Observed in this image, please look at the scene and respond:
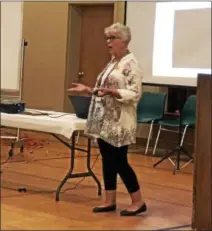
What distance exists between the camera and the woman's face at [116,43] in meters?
4.05

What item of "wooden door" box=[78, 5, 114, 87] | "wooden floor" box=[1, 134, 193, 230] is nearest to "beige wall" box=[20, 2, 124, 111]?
"wooden door" box=[78, 5, 114, 87]

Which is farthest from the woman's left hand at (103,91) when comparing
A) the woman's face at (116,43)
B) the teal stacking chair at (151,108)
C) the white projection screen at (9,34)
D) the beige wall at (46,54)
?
the beige wall at (46,54)

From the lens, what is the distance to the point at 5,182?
16.8 ft

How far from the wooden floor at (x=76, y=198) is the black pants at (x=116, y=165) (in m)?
0.25

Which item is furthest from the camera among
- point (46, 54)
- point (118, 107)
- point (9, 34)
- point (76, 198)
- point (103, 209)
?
point (46, 54)

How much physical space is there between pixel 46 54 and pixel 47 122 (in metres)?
4.96

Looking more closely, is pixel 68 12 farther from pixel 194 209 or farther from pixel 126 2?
pixel 194 209

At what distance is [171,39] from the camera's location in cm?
632

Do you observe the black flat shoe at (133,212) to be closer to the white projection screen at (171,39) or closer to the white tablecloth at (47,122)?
the white tablecloth at (47,122)

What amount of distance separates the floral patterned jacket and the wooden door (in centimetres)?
467

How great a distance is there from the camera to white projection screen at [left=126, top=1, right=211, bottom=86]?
582 centimetres

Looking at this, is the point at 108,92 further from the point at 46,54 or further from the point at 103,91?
the point at 46,54

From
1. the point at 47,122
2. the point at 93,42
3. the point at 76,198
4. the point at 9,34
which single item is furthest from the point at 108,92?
the point at 93,42

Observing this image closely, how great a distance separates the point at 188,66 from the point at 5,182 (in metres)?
2.23
